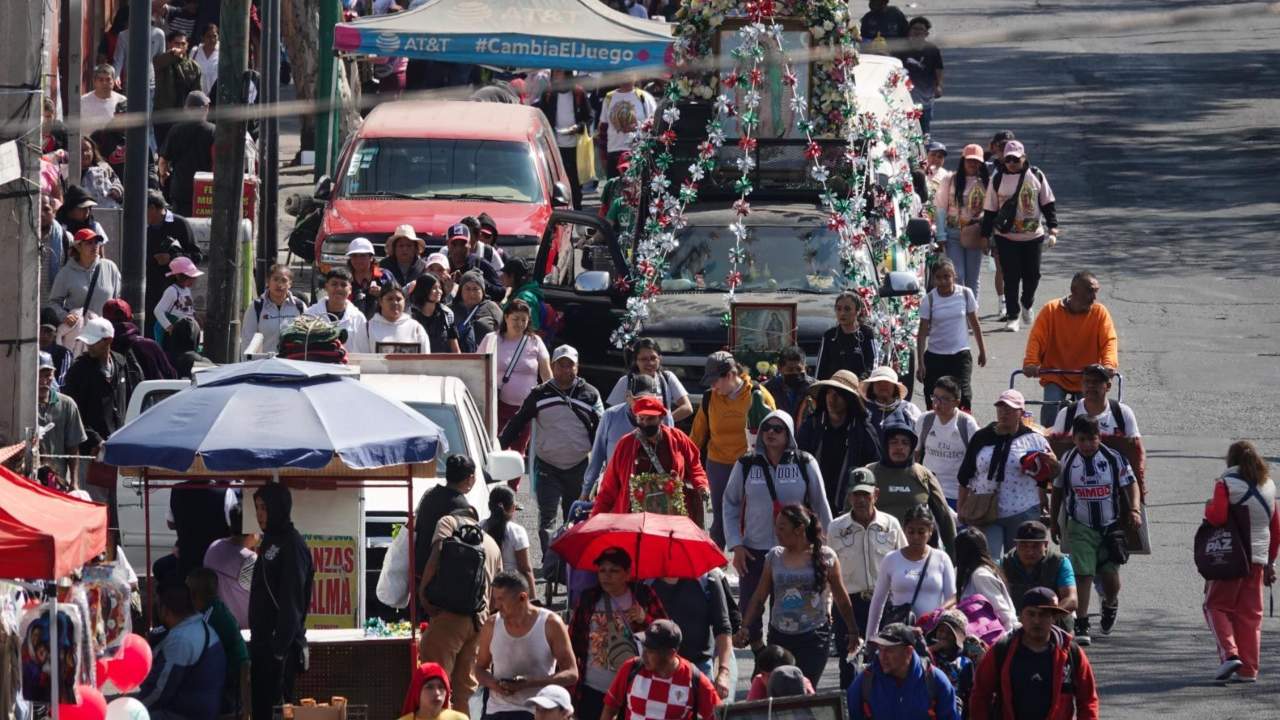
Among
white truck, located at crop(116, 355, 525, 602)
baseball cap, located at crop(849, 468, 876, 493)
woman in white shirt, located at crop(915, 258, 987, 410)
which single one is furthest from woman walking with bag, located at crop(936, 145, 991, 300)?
baseball cap, located at crop(849, 468, 876, 493)

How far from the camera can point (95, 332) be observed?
16.2 meters

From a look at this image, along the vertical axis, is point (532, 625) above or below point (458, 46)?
below

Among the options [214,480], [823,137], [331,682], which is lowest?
[331,682]

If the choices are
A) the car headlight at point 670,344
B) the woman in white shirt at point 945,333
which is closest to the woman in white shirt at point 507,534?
the car headlight at point 670,344

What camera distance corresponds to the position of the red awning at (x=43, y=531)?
9.77m

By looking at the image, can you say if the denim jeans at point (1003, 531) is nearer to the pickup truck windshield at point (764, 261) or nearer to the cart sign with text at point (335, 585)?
the pickup truck windshield at point (764, 261)

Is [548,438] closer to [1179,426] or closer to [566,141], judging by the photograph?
[1179,426]

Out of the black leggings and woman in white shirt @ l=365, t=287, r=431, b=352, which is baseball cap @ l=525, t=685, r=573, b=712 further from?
the black leggings

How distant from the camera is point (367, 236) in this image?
22422mm

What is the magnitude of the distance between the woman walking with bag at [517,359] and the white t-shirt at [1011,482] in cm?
374

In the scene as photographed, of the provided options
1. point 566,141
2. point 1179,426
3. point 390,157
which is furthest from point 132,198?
point 566,141

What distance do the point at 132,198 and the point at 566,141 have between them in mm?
11561

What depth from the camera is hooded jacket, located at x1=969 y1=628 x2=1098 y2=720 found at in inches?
456

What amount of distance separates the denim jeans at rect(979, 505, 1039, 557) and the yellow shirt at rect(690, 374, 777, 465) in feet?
5.41
